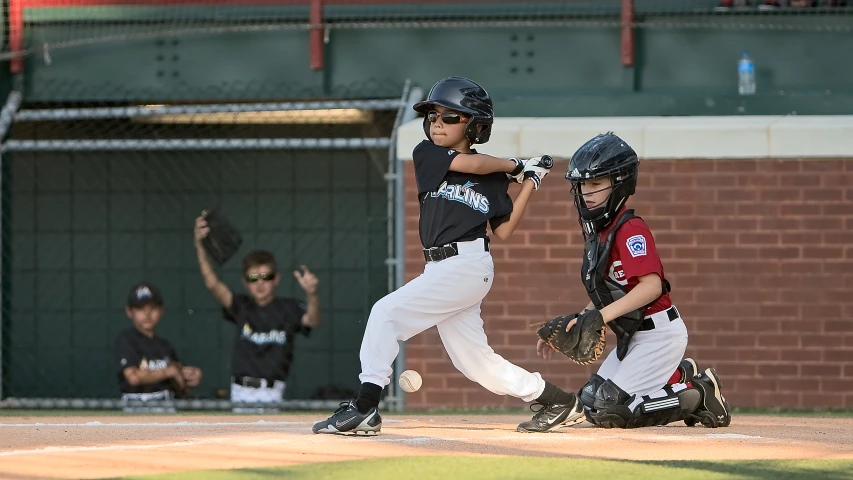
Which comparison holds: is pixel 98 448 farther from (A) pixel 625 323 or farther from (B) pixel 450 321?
(A) pixel 625 323

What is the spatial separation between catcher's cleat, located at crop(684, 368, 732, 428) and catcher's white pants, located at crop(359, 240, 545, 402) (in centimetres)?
93

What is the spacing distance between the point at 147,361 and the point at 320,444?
420 cm

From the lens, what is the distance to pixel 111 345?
12.1 metres

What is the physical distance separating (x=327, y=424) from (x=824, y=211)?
4388 mm

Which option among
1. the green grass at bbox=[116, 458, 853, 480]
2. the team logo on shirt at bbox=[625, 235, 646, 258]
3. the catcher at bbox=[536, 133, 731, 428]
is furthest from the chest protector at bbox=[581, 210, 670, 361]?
the green grass at bbox=[116, 458, 853, 480]

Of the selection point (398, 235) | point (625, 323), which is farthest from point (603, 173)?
point (398, 235)

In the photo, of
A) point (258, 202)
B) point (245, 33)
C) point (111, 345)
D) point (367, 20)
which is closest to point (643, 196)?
point (367, 20)

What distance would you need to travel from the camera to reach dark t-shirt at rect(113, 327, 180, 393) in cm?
938

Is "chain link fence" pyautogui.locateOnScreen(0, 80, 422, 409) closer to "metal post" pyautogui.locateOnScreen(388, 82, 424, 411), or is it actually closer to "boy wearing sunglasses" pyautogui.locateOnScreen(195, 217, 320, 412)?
"boy wearing sunglasses" pyautogui.locateOnScreen(195, 217, 320, 412)

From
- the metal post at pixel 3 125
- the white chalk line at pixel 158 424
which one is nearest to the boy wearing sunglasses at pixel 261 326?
the metal post at pixel 3 125

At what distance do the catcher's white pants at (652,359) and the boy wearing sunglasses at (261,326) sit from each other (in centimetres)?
317

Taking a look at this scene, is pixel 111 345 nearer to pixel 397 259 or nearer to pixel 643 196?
pixel 397 259

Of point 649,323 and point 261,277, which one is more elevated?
point 261,277

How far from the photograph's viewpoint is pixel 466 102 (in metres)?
6.13
